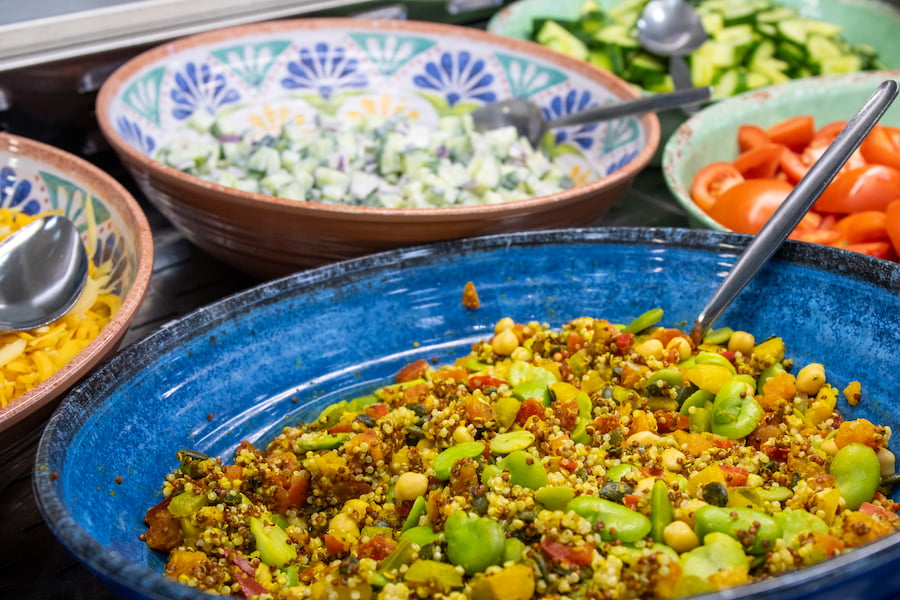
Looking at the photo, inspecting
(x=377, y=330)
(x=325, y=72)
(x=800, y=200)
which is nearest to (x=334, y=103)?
(x=325, y=72)

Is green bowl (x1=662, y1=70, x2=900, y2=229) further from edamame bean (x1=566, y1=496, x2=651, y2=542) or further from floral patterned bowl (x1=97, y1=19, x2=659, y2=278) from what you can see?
edamame bean (x1=566, y1=496, x2=651, y2=542)

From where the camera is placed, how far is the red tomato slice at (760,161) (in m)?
1.98

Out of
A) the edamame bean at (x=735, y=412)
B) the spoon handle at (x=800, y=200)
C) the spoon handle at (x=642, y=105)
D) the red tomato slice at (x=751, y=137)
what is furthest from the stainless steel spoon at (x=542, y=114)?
the edamame bean at (x=735, y=412)

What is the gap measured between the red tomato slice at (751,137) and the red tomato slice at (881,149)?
0.22 m

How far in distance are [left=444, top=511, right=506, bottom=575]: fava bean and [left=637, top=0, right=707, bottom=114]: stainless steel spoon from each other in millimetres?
1844

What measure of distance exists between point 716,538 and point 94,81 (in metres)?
1.76

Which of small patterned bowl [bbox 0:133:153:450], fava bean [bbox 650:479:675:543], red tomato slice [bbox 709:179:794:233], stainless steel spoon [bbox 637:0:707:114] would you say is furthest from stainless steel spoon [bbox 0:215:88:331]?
stainless steel spoon [bbox 637:0:707:114]

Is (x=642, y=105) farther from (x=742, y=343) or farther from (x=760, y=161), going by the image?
(x=742, y=343)

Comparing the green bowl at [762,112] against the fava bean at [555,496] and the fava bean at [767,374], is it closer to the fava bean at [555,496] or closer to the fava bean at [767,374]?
the fava bean at [767,374]

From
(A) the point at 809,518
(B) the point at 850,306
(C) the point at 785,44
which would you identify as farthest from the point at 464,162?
(C) the point at 785,44

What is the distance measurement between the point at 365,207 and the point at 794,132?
47.2 inches

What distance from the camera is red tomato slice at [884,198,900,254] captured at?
157cm

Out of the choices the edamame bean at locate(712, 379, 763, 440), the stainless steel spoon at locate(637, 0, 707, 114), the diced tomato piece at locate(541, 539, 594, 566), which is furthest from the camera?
the stainless steel spoon at locate(637, 0, 707, 114)

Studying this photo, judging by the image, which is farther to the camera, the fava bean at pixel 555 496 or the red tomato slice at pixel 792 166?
the red tomato slice at pixel 792 166
